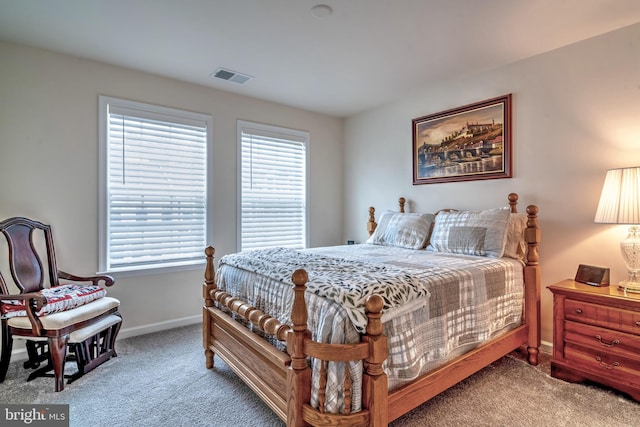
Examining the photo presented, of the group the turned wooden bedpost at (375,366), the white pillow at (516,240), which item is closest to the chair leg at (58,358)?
the turned wooden bedpost at (375,366)

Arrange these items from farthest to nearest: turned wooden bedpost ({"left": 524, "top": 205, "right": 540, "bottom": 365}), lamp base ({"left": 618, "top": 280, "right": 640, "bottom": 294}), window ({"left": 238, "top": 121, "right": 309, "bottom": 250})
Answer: window ({"left": 238, "top": 121, "right": 309, "bottom": 250}), turned wooden bedpost ({"left": 524, "top": 205, "right": 540, "bottom": 365}), lamp base ({"left": 618, "top": 280, "right": 640, "bottom": 294})

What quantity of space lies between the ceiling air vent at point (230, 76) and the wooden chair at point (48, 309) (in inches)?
79.1

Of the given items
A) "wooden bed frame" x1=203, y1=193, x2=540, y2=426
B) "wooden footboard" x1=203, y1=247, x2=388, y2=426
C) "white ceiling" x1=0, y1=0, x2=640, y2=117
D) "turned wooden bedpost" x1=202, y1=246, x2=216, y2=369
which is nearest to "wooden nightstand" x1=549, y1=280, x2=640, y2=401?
"wooden bed frame" x1=203, y1=193, x2=540, y2=426

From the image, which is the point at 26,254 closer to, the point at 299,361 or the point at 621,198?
the point at 299,361

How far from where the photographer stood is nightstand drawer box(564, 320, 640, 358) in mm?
1984

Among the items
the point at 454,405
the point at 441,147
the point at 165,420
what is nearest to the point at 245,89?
the point at 441,147

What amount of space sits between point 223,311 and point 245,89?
2439 mm

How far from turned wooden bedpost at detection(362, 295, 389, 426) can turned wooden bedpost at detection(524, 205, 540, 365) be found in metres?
1.75

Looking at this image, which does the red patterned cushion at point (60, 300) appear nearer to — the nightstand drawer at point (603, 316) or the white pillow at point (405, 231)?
the white pillow at point (405, 231)

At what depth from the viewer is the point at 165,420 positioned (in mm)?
1854

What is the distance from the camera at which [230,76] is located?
3.28 m

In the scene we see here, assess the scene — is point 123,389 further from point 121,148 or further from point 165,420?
point 121,148

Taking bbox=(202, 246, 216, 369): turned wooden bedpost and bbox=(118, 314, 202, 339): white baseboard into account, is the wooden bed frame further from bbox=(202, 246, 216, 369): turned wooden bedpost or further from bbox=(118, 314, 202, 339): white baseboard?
bbox=(118, 314, 202, 339): white baseboard

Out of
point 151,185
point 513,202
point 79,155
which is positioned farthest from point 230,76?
point 513,202
